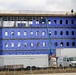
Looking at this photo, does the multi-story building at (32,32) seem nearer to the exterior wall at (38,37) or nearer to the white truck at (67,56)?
the exterior wall at (38,37)

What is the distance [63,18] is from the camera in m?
85.1

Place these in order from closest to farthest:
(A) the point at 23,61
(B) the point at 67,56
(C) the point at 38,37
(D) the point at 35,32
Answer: (A) the point at 23,61
(B) the point at 67,56
(C) the point at 38,37
(D) the point at 35,32

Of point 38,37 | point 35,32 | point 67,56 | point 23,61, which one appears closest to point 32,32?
point 35,32

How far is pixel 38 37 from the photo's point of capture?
8369 centimetres

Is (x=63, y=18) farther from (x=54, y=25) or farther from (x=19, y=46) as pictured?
(x=19, y=46)

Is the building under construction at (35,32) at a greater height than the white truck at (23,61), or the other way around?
the building under construction at (35,32)

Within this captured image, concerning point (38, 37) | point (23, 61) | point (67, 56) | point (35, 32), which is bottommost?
point (23, 61)

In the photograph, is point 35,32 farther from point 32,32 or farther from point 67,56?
point 67,56

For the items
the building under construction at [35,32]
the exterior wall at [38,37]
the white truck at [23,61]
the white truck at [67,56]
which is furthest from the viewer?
the building under construction at [35,32]

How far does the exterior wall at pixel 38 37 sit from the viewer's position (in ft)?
272

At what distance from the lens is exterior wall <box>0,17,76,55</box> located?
8294 centimetres

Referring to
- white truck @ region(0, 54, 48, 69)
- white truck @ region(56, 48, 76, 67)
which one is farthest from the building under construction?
white truck @ region(0, 54, 48, 69)

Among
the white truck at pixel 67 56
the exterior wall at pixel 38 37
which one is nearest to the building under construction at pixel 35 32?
the exterior wall at pixel 38 37

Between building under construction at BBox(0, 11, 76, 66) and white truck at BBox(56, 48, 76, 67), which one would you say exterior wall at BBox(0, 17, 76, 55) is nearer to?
building under construction at BBox(0, 11, 76, 66)
